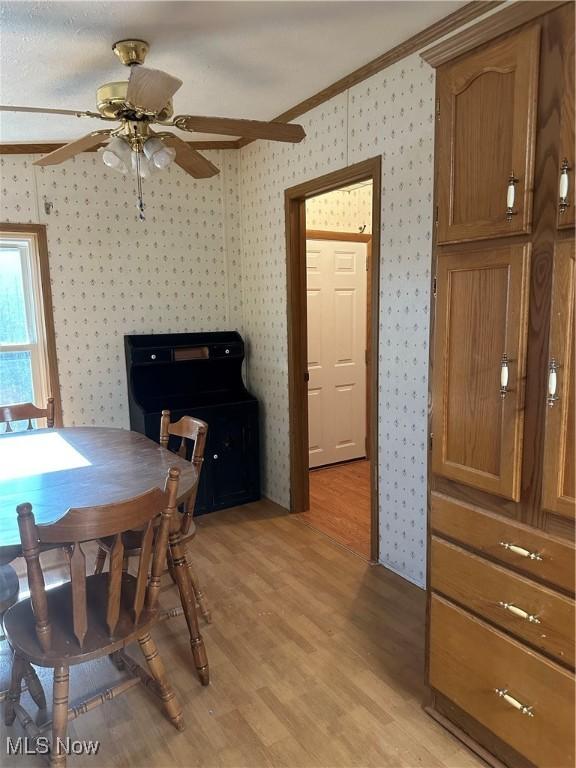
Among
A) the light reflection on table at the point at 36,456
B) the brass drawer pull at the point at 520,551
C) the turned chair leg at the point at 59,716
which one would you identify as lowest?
the turned chair leg at the point at 59,716

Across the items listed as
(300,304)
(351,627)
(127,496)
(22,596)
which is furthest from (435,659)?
(300,304)

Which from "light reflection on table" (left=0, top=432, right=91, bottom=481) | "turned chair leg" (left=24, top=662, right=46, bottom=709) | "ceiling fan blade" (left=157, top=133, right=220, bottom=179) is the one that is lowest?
"turned chair leg" (left=24, top=662, right=46, bottom=709)

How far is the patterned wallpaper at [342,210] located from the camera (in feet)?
14.5

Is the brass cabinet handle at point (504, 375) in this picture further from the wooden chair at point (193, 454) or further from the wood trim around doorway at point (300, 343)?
the wood trim around doorway at point (300, 343)

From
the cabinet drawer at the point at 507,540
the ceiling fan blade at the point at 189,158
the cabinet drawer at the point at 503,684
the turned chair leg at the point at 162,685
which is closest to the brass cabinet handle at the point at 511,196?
the cabinet drawer at the point at 507,540

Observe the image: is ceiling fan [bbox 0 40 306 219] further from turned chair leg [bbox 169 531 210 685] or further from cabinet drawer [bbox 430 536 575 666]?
cabinet drawer [bbox 430 536 575 666]

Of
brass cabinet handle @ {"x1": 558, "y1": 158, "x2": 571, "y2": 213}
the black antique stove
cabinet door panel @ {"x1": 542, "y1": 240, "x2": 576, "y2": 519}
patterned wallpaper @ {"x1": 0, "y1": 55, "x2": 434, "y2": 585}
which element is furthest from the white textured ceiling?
the black antique stove

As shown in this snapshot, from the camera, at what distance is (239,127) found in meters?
2.03

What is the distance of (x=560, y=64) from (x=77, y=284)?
311 cm

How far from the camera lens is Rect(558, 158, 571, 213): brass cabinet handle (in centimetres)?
132

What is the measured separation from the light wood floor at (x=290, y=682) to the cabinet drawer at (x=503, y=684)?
210 millimetres

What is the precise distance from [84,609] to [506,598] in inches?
49.5

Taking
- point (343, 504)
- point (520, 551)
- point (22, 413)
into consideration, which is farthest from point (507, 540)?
point (22, 413)

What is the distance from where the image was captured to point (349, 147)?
2922mm
